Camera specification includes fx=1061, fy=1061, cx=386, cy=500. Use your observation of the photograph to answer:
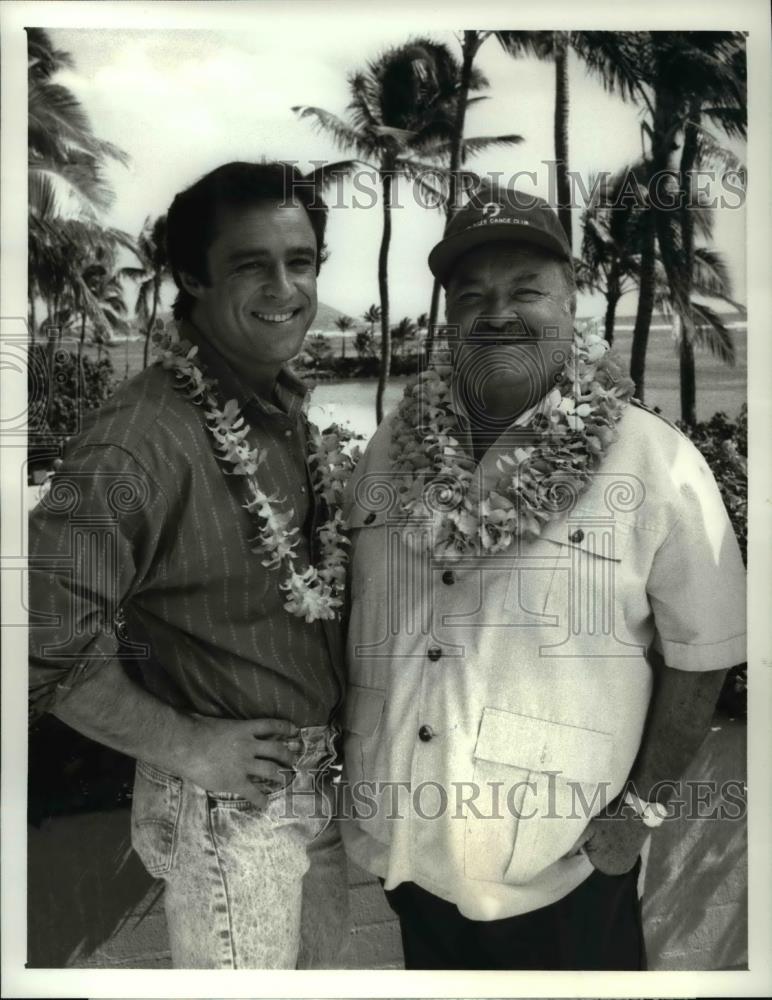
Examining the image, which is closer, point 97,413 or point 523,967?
point 97,413

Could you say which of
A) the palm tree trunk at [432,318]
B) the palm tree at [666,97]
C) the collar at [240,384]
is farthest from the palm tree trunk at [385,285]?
the palm tree at [666,97]

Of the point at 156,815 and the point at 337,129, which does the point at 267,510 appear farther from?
the point at 337,129

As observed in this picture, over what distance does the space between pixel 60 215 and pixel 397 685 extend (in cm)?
161

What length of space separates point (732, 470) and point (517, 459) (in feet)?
2.20

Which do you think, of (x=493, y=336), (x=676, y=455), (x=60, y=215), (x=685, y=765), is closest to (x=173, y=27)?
(x=60, y=215)

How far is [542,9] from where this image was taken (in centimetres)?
300

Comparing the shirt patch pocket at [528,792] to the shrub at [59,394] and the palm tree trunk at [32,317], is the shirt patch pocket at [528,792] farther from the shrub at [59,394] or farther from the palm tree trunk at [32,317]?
the palm tree trunk at [32,317]

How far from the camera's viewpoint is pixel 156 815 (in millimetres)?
2918

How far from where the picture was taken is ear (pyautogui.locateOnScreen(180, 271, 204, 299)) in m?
2.84

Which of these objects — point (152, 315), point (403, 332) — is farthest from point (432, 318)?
point (152, 315)

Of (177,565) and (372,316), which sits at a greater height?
(372,316)

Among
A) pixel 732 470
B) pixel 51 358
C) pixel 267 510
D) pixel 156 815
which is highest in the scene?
pixel 51 358

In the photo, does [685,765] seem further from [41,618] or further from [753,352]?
[41,618]

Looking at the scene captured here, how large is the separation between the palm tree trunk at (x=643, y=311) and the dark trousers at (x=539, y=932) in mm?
1402
